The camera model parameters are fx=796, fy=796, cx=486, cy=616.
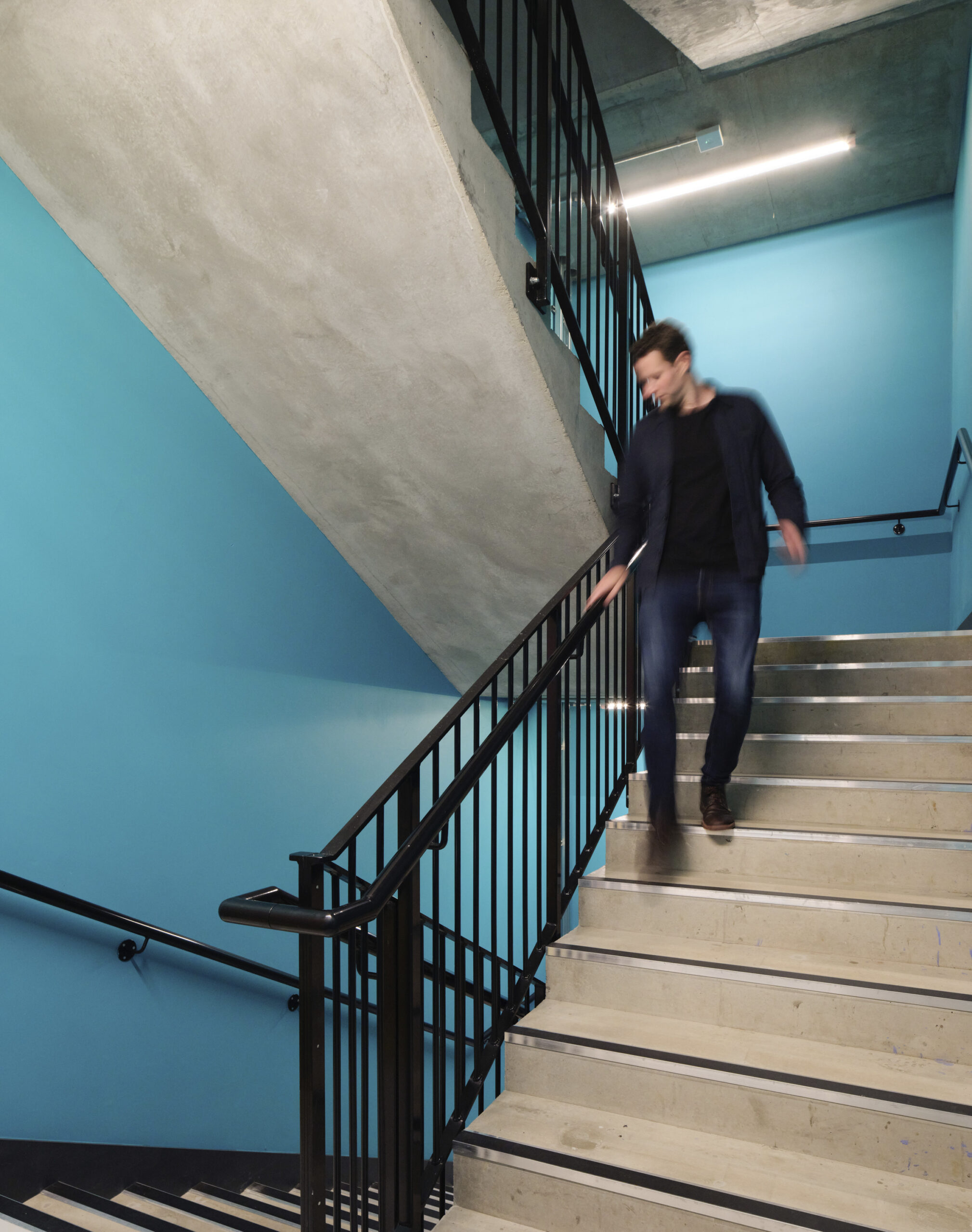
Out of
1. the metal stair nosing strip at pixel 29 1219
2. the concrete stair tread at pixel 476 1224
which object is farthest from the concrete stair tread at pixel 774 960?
the metal stair nosing strip at pixel 29 1219

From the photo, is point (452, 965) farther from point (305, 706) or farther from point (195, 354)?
point (195, 354)

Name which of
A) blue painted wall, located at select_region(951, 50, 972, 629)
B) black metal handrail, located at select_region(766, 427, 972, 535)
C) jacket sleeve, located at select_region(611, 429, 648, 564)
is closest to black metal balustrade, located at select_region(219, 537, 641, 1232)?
jacket sleeve, located at select_region(611, 429, 648, 564)

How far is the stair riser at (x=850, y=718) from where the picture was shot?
8.14 feet

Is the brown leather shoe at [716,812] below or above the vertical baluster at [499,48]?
below

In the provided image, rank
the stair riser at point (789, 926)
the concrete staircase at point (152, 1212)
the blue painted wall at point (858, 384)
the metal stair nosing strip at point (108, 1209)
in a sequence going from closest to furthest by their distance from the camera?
the stair riser at point (789, 926)
the concrete staircase at point (152, 1212)
the metal stair nosing strip at point (108, 1209)
the blue painted wall at point (858, 384)

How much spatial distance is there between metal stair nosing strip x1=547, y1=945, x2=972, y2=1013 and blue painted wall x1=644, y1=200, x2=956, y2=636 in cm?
361

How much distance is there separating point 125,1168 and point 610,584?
7.75 ft

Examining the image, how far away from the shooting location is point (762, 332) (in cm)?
555

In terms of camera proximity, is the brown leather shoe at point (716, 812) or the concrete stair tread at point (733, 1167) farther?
the brown leather shoe at point (716, 812)

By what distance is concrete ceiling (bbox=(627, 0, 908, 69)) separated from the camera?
3.32 metres

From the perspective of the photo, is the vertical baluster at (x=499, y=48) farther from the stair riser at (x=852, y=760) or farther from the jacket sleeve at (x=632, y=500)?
the stair riser at (x=852, y=760)

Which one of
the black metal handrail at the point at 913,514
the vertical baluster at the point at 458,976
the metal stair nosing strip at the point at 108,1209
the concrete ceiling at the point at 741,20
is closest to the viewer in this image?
the vertical baluster at the point at 458,976

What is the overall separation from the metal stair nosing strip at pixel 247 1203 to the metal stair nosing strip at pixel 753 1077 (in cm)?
132

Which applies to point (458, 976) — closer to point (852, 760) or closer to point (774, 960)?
point (774, 960)
